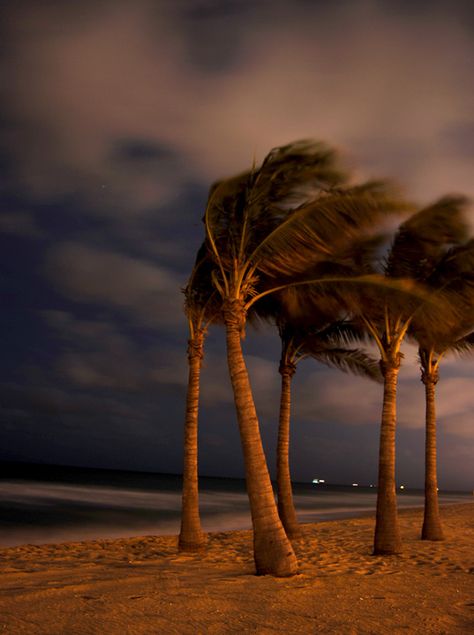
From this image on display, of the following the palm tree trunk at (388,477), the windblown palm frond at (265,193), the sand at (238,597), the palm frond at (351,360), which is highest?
the windblown palm frond at (265,193)

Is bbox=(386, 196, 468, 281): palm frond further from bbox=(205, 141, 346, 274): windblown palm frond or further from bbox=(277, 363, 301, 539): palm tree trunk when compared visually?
bbox=(277, 363, 301, 539): palm tree trunk

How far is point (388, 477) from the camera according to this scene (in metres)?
12.2

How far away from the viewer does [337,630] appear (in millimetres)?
5398

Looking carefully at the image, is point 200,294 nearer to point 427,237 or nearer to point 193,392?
point 193,392

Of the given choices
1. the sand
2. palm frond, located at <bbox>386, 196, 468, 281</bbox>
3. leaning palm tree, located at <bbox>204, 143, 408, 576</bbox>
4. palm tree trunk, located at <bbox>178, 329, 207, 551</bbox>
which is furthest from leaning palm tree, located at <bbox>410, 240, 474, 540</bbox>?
palm tree trunk, located at <bbox>178, 329, 207, 551</bbox>

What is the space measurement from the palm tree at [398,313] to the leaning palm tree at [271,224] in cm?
183

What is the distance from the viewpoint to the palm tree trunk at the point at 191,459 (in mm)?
12141

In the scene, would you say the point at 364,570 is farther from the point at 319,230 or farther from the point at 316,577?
the point at 319,230

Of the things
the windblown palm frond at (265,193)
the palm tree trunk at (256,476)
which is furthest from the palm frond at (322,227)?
the palm tree trunk at (256,476)

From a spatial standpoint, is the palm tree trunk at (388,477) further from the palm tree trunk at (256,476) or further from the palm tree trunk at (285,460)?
the palm tree trunk at (256,476)

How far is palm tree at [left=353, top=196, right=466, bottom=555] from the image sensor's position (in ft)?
38.1

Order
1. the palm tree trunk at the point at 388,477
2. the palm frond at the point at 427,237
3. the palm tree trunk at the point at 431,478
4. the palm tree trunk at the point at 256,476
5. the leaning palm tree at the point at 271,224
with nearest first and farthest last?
the palm tree trunk at the point at 256,476 < the leaning palm tree at the point at 271,224 < the palm frond at the point at 427,237 < the palm tree trunk at the point at 388,477 < the palm tree trunk at the point at 431,478

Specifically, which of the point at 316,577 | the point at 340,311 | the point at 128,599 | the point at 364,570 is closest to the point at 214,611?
the point at 128,599

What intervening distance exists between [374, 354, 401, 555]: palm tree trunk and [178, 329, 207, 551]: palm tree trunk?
142 inches
